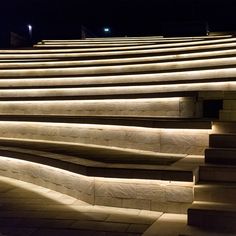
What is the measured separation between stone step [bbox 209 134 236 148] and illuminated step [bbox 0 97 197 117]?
48.3 inches

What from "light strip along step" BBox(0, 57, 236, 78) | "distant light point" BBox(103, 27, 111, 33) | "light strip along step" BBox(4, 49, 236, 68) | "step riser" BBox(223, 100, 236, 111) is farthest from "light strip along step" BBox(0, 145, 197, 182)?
"distant light point" BBox(103, 27, 111, 33)

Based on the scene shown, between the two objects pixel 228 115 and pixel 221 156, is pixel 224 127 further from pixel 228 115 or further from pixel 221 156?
pixel 228 115

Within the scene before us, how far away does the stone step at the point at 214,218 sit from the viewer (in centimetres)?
365

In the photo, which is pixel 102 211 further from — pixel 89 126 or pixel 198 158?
pixel 89 126

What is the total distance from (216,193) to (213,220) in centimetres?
42

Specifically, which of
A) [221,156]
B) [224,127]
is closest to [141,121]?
[224,127]

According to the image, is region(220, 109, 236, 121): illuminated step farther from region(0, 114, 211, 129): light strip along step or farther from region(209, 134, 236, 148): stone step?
region(209, 134, 236, 148): stone step

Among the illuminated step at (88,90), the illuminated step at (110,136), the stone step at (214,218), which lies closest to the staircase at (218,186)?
the stone step at (214,218)

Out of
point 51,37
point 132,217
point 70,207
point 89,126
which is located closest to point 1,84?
point 89,126

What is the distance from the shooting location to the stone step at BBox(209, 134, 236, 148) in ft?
16.1

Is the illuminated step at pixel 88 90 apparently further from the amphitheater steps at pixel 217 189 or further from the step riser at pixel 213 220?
the step riser at pixel 213 220

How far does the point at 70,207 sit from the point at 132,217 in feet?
2.42

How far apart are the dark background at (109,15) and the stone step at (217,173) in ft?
51.8

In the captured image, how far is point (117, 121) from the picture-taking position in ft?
18.8
